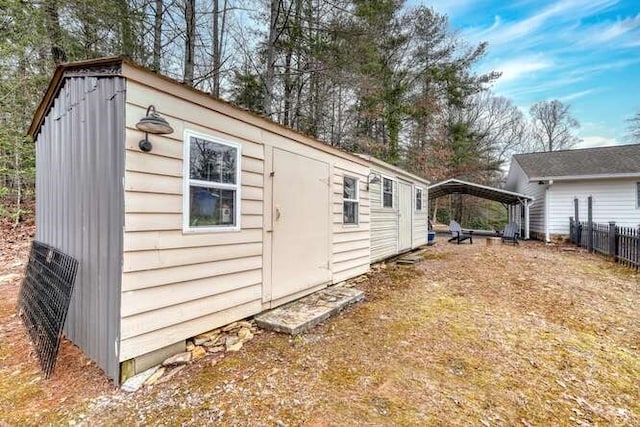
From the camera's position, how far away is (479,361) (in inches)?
117

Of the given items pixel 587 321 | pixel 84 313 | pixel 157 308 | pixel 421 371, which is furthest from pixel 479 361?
pixel 84 313

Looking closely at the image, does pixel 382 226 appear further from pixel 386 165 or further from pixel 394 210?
pixel 386 165

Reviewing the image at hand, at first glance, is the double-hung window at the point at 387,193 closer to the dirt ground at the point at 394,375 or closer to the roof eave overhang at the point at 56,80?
the dirt ground at the point at 394,375

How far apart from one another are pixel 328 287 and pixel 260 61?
27.7 ft

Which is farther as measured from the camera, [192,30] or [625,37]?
[625,37]

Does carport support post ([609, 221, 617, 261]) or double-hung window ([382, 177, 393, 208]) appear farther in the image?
carport support post ([609, 221, 617, 261])

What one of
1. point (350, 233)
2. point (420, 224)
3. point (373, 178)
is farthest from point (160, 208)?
point (420, 224)

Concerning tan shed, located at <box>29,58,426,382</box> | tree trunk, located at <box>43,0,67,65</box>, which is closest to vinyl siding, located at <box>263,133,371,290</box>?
tan shed, located at <box>29,58,426,382</box>

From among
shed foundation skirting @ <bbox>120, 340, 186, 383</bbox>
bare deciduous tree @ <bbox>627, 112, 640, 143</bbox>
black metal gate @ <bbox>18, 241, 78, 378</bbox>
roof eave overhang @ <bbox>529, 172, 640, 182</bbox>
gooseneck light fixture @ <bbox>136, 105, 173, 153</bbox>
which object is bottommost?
shed foundation skirting @ <bbox>120, 340, 186, 383</bbox>

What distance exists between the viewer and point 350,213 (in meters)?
6.03

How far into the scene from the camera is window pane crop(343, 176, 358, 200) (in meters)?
5.85

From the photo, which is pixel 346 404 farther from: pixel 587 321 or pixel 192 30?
pixel 192 30

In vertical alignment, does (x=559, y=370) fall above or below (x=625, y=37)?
below

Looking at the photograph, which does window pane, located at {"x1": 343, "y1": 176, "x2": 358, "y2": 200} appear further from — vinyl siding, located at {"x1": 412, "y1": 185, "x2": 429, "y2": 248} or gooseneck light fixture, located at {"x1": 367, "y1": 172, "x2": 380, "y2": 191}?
vinyl siding, located at {"x1": 412, "y1": 185, "x2": 429, "y2": 248}
